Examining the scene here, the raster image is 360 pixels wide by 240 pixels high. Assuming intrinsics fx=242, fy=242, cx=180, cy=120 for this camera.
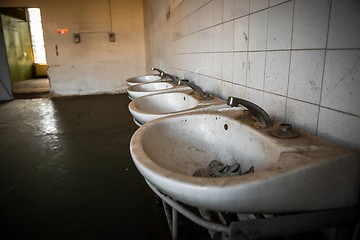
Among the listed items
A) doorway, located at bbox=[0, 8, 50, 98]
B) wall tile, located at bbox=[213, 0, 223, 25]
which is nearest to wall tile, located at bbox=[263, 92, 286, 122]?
wall tile, located at bbox=[213, 0, 223, 25]

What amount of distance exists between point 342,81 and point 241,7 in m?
0.72

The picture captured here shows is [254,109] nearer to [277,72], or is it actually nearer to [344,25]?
[277,72]

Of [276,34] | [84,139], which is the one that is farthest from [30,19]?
[276,34]

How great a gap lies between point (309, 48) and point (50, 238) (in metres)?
1.75

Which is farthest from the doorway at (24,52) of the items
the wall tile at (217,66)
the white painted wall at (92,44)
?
A: the wall tile at (217,66)

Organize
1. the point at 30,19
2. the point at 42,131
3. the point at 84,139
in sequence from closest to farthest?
the point at 84,139, the point at 42,131, the point at 30,19

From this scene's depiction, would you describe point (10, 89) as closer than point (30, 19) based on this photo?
Yes

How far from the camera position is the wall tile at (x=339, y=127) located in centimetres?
67

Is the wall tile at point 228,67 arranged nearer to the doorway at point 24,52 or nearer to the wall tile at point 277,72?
the wall tile at point 277,72

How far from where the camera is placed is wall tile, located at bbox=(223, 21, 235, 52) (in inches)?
53.5

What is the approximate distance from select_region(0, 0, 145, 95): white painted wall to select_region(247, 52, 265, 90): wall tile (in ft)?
19.2

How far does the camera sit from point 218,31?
5.07ft

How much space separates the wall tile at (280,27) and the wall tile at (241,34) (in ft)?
0.65

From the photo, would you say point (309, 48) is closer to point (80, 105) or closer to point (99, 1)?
point (80, 105)
